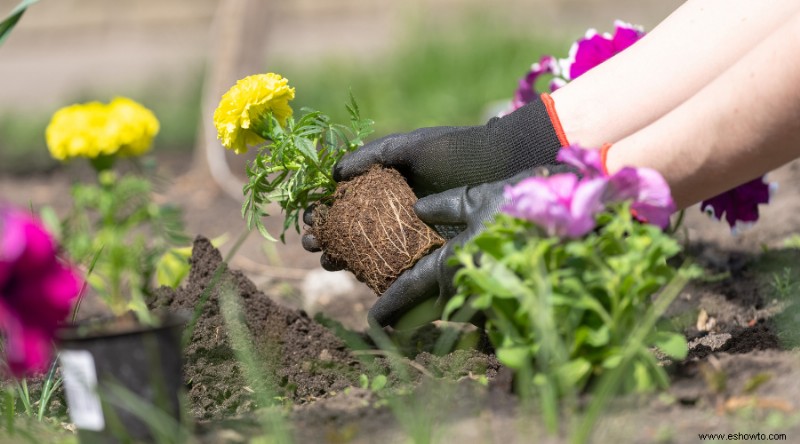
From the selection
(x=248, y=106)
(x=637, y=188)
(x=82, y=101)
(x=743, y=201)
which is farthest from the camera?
(x=82, y=101)

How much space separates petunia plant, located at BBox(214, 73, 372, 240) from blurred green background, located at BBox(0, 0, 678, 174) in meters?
1.53

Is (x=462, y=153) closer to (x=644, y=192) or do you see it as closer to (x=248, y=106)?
(x=248, y=106)

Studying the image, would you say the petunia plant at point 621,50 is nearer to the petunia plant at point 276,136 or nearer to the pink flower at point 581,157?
the petunia plant at point 276,136

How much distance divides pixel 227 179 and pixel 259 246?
0.91 metres

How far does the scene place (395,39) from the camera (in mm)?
6977

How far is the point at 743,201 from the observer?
2426 mm

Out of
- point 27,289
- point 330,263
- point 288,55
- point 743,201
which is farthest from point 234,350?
point 288,55

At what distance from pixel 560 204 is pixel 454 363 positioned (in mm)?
709

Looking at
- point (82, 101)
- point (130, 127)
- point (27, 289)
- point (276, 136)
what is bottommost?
point (27, 289)

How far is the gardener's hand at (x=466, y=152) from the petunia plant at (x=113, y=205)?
0.78 metres

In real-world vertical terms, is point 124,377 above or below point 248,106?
below

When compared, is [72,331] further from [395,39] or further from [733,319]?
[395,39]

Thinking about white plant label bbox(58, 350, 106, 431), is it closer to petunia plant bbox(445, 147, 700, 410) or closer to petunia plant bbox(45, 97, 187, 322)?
petunia plant bbox(445, 147, 700, 410)

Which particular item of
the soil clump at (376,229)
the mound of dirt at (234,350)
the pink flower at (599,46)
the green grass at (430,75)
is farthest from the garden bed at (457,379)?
the green grass at (430,75)
